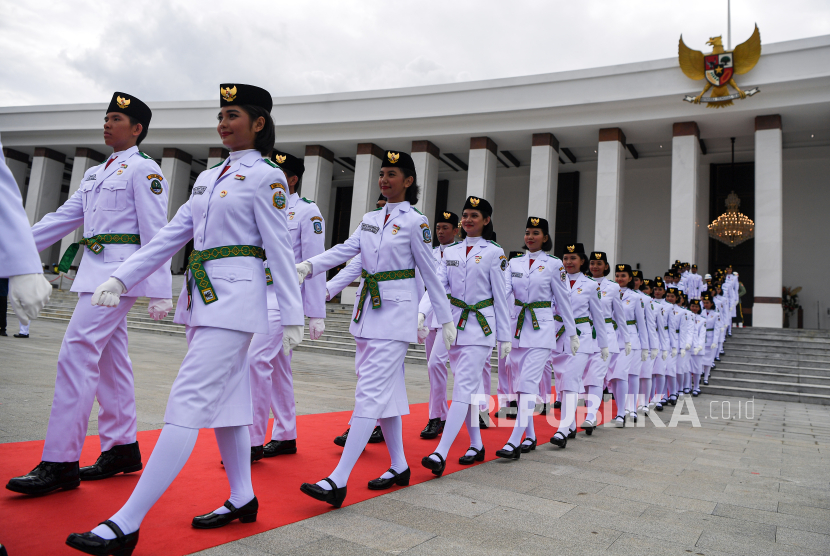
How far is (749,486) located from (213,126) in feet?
78.9

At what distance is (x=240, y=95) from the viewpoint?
8.44 ft

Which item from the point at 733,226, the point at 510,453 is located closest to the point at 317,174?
the point at 733,226

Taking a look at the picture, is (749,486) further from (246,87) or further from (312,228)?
(246,87)

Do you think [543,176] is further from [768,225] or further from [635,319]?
[635,319]

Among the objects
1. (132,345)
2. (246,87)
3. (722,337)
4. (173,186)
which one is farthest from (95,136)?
(246,87)

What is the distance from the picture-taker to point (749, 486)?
3.96 meters

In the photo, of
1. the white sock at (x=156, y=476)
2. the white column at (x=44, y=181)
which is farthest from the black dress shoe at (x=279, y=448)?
the white column at (x=44, y=181)

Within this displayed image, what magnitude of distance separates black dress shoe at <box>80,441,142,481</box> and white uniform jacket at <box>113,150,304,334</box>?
3.70 ft

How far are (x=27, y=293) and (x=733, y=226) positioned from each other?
19927 mm

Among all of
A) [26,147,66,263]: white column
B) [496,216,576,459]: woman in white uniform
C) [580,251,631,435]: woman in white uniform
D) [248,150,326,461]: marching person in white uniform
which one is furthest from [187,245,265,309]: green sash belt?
[26,147,66,263]: white column

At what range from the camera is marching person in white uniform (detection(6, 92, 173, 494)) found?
9.29 ft

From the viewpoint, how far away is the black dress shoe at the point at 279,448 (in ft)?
12.6

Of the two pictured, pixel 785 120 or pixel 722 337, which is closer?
pixel 722 337

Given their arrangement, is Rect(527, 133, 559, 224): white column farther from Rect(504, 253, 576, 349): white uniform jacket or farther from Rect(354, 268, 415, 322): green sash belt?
Rect(354, 268, 415, 322): green sash belt
